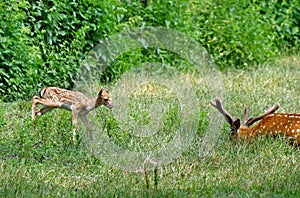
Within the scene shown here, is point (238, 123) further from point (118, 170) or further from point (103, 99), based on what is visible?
point (118, 170)

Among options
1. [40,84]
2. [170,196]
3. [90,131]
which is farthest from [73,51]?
[170,196]

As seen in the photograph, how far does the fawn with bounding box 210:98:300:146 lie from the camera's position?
7.76 meters

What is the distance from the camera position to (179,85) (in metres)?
10.8

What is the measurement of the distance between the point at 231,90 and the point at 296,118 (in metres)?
3.22

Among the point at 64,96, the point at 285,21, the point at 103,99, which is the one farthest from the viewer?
the point at 285,21

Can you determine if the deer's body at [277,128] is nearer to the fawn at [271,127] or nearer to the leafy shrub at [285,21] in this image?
the fawn at [271,127]

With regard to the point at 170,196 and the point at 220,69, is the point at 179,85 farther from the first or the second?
the point at 170,196

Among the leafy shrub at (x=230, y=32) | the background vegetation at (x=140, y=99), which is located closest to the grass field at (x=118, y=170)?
the background vegetation at (x=140, y=99)

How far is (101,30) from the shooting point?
11.3 m

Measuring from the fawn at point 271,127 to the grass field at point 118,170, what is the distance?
12 centimetres

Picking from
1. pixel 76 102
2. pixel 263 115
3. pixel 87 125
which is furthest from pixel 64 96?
pixel 263 115

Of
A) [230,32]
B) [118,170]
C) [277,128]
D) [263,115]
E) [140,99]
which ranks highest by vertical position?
[118,170]

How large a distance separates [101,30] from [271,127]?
4.20 metres

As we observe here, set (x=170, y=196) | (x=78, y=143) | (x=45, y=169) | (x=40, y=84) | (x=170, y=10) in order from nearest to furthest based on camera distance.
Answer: (x=170, y=196) < (x=45, y=169) < (x=78, y=143) < (x=40, y=84) < (x=170, y=10)
